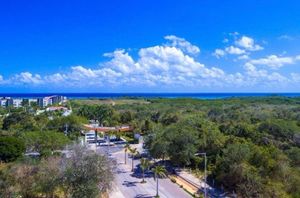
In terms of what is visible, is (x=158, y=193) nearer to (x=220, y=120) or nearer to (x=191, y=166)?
(x=191, y=166)

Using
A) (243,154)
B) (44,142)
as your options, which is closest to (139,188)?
(243,154)

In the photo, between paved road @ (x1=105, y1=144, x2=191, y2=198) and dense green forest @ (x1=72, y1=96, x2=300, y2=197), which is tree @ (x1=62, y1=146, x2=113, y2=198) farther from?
dense green forest @ (x1=72, y1=96, x2=300, y2=197)

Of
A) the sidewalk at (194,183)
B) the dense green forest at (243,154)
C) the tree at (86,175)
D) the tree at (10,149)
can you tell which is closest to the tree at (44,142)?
the tree at (10,149)

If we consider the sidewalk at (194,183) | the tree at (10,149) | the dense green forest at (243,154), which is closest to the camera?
the dense green forest at (243,154)

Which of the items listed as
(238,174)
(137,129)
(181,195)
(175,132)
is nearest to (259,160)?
(238,174)

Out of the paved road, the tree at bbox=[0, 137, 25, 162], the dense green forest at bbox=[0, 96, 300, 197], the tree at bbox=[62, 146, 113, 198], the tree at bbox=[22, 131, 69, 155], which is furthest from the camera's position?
the tree at bbox=[22, 131, 69, 155]

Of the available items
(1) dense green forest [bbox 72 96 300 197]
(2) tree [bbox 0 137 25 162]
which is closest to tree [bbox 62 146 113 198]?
(1) dense green forest [bbox 72 96 300 197]

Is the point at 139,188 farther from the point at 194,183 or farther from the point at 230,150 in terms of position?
the point at 230,150

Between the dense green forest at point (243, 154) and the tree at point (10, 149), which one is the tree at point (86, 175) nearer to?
the dense green forest at point (243, 154)
